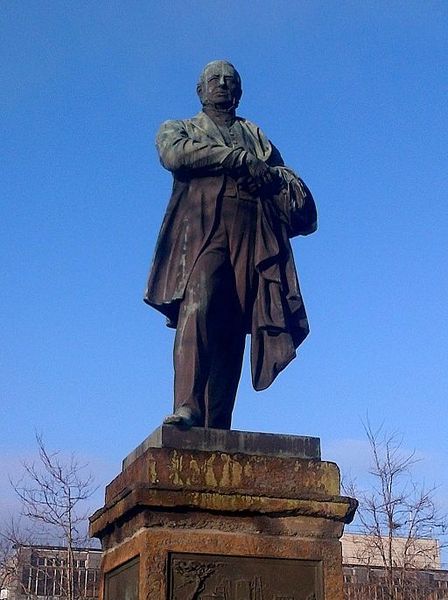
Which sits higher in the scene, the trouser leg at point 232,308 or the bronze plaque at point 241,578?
the trouser leg at point 232,308

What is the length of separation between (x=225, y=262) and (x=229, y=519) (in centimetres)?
169

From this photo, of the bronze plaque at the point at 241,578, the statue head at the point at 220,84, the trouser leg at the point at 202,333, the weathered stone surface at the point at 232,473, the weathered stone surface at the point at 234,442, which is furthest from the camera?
the statue head at the point at 220,84

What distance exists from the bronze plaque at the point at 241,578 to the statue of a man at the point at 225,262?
3.47 ft

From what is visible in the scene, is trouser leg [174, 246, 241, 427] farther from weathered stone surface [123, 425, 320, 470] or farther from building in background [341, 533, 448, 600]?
building in background [341, 533, 448, 600]

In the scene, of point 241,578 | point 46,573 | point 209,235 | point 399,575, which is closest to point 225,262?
point 209,235

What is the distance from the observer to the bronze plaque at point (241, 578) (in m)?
5.14

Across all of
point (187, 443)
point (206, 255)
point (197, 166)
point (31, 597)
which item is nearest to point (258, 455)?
point (187, 443)

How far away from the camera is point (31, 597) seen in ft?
86.5

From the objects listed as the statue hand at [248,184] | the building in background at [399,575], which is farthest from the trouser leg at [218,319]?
the building in background at [399,575]

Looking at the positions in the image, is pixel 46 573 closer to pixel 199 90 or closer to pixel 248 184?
pixel 199 90

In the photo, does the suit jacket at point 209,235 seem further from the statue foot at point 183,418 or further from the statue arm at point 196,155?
the statue foot at point 183,418

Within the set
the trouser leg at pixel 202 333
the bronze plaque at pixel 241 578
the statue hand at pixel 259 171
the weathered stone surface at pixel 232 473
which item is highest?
the statue hand at pixel 259 171

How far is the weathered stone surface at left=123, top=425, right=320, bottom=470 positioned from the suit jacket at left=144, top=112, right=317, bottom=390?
55 centimetres

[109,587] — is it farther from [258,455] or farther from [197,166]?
[197,166]
